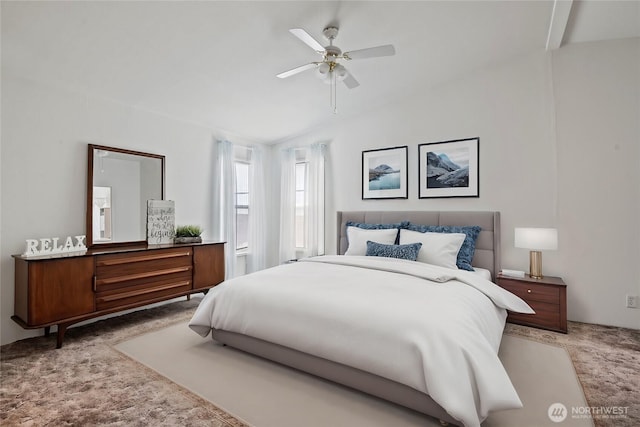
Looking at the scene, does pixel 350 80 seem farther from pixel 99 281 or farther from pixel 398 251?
pixel 99 281

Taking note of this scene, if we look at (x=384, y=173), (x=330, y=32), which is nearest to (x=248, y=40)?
(x=330, y=32)

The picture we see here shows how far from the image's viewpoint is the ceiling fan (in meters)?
2.41

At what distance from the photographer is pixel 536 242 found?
311 centimetres

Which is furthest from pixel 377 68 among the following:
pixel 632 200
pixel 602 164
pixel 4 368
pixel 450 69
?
pixel 4 368

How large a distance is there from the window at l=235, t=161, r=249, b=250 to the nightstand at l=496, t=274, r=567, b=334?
374 centimetres

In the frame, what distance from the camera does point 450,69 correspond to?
3.68 m

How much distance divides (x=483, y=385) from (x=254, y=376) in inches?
58.1

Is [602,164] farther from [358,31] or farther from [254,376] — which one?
[254,376]

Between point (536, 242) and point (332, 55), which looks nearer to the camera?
point (332, 55)

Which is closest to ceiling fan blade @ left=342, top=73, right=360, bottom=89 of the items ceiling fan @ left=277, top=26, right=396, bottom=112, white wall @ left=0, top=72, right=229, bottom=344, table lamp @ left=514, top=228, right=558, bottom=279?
ceiling fan @ left=277, top=26, right=396, bottom=112

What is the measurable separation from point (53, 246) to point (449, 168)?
439 centimetres

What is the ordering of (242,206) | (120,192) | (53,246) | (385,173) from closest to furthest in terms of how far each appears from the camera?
(53,246) < (120,192) < (385,173) < (242,206)

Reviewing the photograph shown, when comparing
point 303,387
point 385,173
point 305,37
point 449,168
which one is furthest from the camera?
point 385,173

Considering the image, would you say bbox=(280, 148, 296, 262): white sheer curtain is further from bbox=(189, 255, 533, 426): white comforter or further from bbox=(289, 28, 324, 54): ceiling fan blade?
bbox=(289, 28, 324, 54): ceiling fan blade
